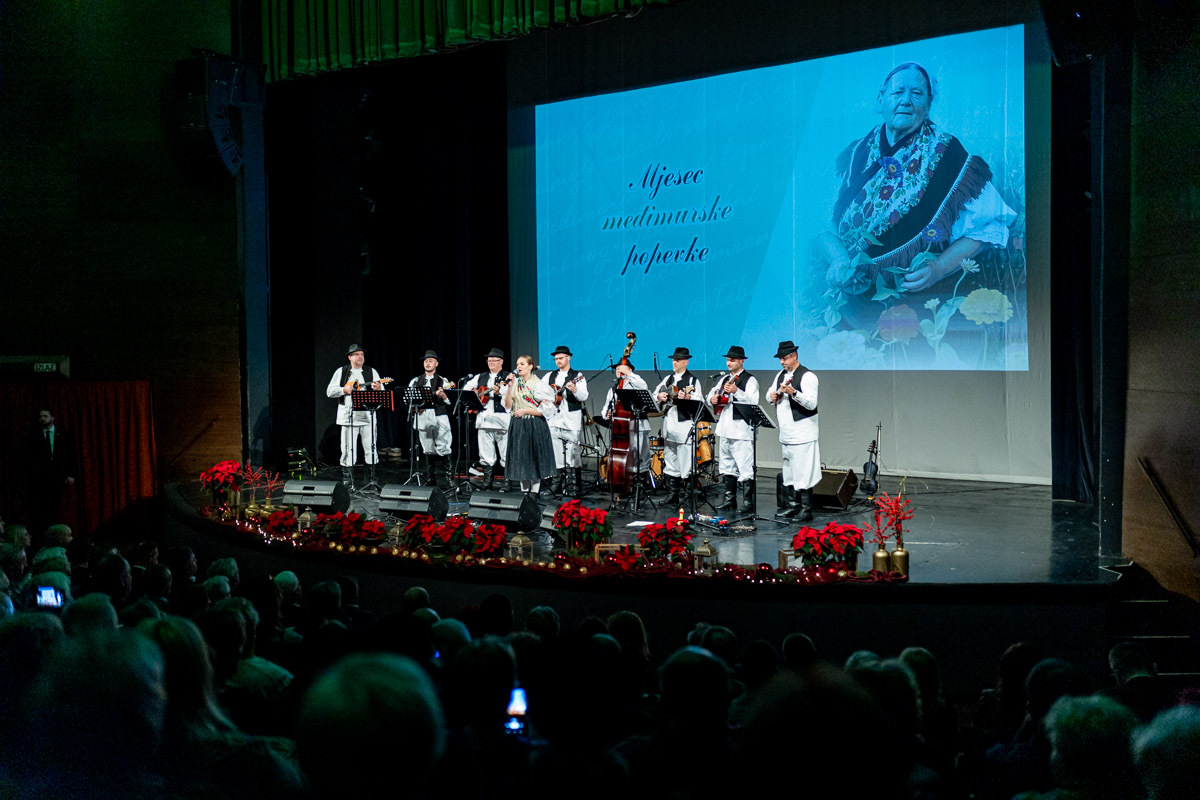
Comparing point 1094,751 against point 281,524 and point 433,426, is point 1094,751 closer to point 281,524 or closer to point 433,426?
point 281,524

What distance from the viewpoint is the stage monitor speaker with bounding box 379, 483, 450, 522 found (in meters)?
9.28

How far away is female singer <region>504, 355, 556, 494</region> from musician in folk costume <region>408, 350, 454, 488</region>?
63.4 inches

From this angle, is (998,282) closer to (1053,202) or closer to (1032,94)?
(1053,202)

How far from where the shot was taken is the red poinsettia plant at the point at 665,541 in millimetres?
6895

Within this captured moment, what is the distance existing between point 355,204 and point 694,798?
514 inches

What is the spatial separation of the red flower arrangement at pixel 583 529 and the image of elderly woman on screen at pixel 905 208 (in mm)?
6192

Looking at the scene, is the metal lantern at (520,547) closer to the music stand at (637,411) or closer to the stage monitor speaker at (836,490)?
the music stand at (637,411)

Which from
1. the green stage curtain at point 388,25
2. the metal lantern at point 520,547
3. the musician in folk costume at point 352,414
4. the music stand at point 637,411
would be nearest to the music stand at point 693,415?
the music stand at point 637,411

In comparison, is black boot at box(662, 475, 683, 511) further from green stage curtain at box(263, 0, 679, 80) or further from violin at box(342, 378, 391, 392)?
green stage curtain at box(263, 0, 679, 80)

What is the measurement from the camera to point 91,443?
11445 mm

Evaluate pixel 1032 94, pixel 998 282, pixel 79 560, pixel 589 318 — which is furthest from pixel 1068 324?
pixel 79 560

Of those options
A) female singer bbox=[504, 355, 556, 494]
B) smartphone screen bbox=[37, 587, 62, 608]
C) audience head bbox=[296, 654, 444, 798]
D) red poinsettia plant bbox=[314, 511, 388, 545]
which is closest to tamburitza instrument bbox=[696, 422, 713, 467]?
female singer bbox=[504, 355, 556, 494]

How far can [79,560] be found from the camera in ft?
20.1

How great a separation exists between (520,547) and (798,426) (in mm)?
3221
